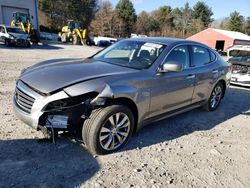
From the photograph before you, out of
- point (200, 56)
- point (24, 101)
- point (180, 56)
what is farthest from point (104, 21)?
point (24, 101)

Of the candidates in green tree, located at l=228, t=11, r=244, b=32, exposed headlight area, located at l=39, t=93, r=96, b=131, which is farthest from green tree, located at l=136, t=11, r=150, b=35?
exposed headlight area, located at l=39, t=93, r=96, b=131

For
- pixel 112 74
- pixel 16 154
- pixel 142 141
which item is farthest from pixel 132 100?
pixel 16 154

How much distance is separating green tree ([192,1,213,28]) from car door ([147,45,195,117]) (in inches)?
2863

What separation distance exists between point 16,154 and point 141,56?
2486 millimetres

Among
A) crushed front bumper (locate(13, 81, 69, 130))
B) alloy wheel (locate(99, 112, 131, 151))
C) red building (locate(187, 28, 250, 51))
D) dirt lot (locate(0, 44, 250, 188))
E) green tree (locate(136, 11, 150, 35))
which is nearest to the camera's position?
dirt lot (locate(0, 44, 250, 188))

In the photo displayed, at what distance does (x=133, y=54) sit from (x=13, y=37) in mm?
17378

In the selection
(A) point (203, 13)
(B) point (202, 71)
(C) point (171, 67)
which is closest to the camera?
(C) point (171, 67)

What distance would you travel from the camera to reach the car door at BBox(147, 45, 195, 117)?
4.10m

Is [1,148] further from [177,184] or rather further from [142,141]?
[177,184]

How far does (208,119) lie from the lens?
5.56 m

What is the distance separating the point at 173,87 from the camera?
4.39 meters

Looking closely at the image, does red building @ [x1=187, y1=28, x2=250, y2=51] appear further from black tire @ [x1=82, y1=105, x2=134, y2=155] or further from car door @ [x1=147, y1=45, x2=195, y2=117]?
black tire @ [x1=82, y1=105, x2=134, y2=155]

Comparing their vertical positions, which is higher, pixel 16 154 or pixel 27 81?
pixel 27 81

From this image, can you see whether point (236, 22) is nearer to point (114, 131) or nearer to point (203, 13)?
point (203, 13)
